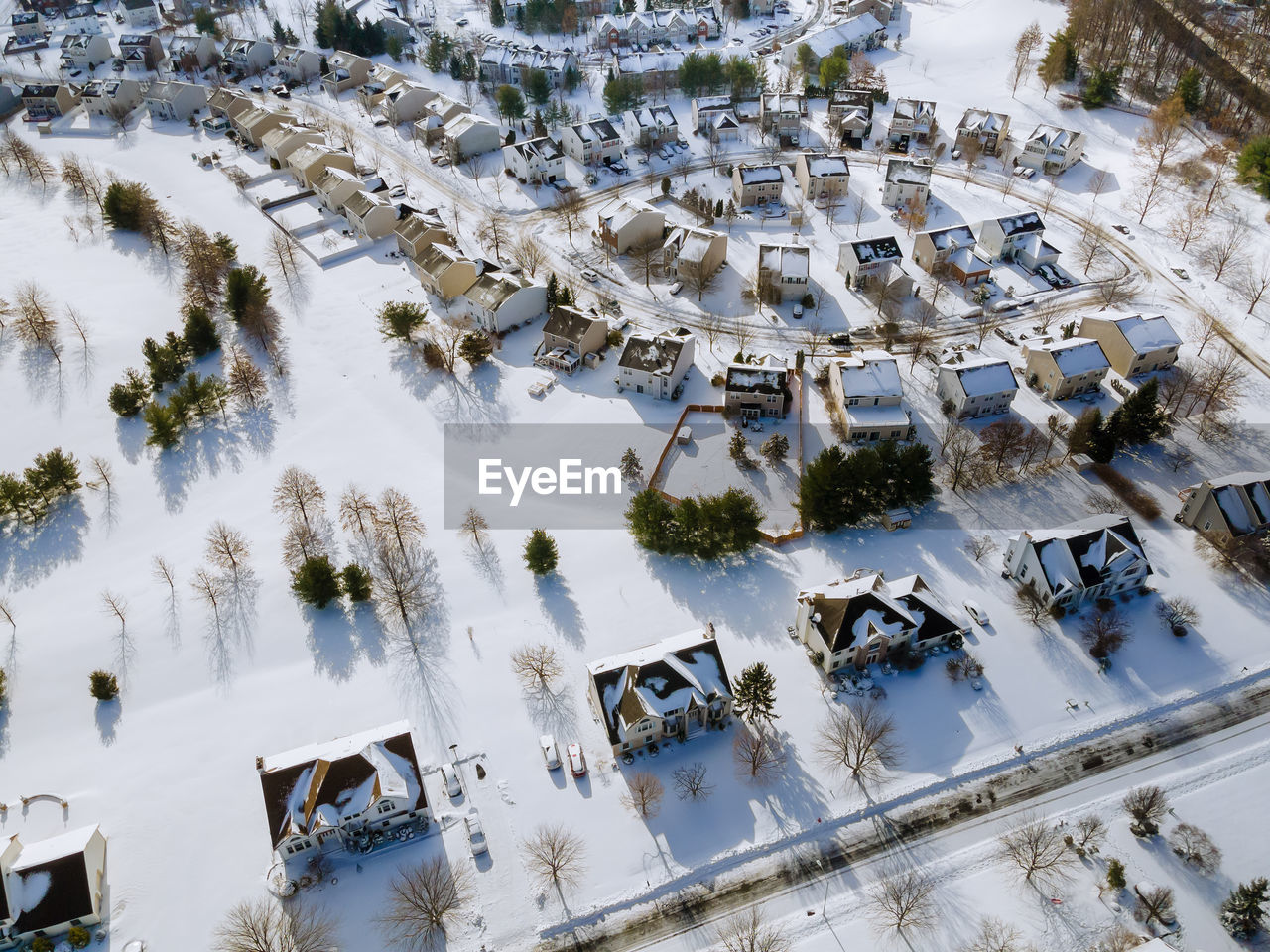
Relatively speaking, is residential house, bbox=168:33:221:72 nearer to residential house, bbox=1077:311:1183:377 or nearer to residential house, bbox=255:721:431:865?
residential house, bbox=255:721:431:865

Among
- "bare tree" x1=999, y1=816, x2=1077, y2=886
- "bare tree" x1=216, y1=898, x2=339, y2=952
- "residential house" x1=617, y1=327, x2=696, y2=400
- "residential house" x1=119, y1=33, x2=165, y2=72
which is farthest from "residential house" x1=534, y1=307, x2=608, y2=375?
"residential house" x1=119, y1=33, x2=165, y2=72

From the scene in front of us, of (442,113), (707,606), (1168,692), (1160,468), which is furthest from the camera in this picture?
(442,113)

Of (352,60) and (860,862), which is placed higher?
(352,60)

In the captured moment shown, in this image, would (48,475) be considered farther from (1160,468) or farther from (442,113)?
(1160,468)

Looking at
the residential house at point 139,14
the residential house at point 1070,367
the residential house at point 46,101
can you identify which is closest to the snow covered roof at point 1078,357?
the residential house at point 1070,367

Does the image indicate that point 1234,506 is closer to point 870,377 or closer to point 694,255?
point 870,377

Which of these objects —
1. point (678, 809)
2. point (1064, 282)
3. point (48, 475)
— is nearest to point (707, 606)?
point (678, 809)

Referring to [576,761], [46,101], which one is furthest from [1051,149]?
[46,101]
